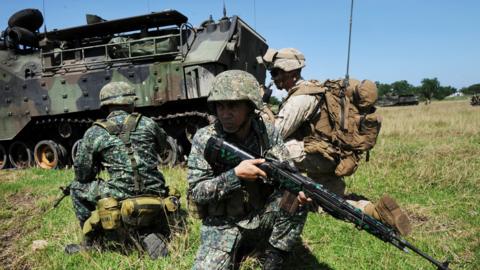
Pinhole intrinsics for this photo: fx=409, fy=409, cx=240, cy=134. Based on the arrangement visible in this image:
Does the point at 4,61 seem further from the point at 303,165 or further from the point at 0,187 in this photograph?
the point at 303,165

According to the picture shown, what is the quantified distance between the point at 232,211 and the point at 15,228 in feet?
11.2

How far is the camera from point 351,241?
13.0 feet

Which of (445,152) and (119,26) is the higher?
(119,26)

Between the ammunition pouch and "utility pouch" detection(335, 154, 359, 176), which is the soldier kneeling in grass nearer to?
the ammunition pouch

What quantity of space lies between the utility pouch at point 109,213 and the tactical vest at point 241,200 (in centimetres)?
94

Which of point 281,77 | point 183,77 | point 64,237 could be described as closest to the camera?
point 64,237

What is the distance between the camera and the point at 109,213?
3.67 meters

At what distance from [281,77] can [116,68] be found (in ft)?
16.4

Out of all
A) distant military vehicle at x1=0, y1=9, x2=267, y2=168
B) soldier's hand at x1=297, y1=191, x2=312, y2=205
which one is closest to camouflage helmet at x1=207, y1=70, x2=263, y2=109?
soldier's hand at x1=297, y1=191, x2=312, y2=205

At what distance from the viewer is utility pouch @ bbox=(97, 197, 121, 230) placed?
12.0ft

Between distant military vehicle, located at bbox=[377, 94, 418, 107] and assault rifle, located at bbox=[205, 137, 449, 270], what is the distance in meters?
40.9

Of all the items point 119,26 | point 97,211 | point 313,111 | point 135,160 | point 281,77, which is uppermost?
point 119,26

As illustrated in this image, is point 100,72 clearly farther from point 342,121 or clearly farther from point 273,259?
point 273,259

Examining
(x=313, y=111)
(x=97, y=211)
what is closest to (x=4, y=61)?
(x=97, y=211)
